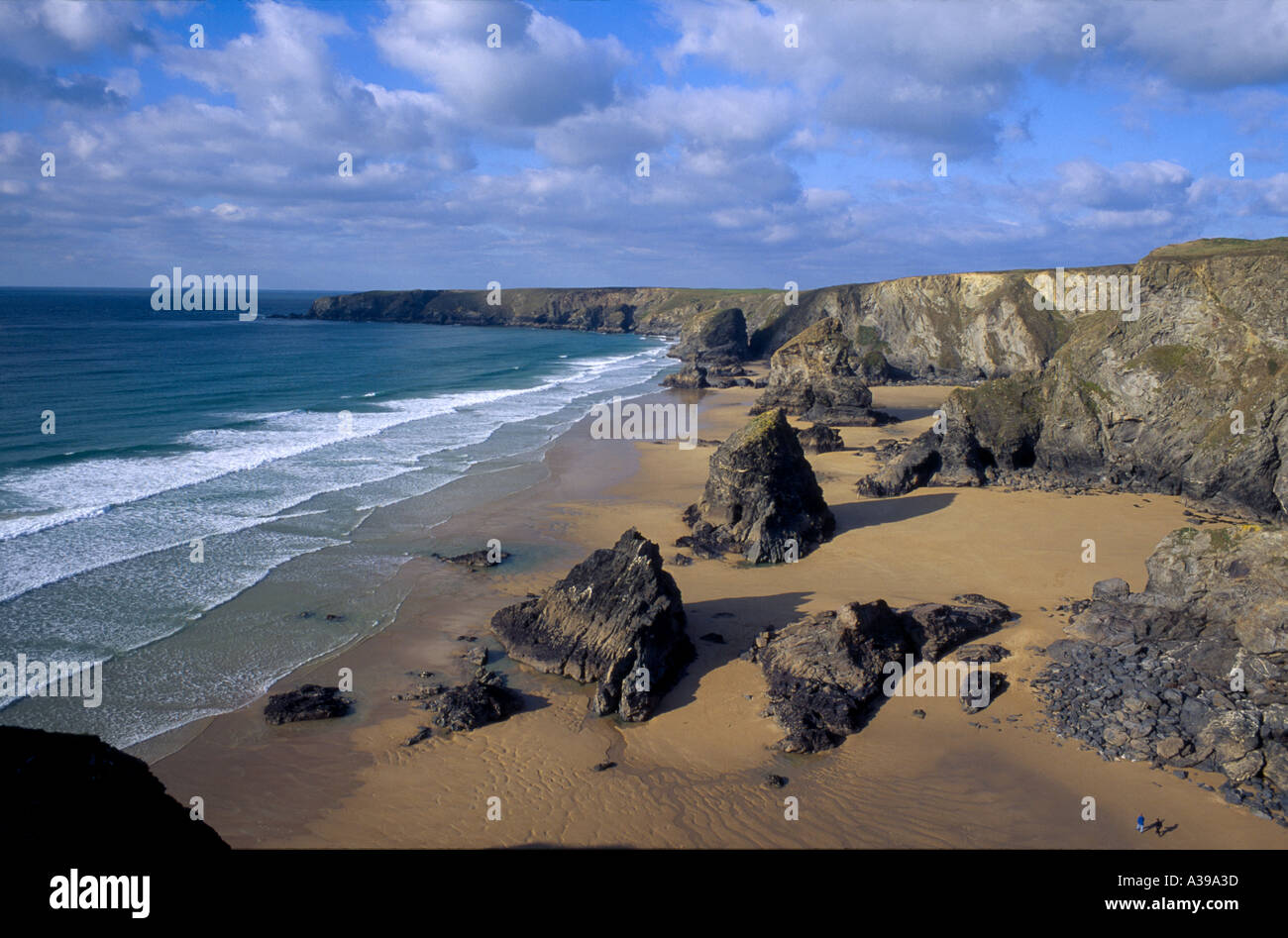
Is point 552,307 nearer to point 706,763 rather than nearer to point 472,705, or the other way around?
point 472,705

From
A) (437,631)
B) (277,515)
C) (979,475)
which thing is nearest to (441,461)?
(277,515)

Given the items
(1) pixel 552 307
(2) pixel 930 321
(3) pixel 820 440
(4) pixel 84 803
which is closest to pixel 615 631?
(4) pixel 84 803

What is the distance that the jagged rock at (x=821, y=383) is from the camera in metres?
44.6

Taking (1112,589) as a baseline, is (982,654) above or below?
below

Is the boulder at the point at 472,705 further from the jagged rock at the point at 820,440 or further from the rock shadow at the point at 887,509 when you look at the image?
the jagged rock at the point at 820,440

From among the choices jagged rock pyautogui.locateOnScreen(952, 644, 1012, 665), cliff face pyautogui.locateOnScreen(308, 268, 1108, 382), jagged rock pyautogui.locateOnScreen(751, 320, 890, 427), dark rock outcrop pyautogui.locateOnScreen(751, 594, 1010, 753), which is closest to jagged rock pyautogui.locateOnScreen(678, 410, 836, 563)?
dark rock outcrop pyautogui.locateOnScreen(751, 594, 1010, 753)

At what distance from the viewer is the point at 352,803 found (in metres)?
11.7

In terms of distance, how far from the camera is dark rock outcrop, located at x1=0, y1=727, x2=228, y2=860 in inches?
157

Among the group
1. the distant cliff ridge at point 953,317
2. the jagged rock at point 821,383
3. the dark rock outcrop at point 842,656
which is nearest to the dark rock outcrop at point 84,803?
the dark rock outcrop at point 842,656

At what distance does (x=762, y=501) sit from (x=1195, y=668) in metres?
11.2

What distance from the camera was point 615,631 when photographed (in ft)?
49.9

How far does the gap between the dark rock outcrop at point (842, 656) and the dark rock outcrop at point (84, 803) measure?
34.2 feet

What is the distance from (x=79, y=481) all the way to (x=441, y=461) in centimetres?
1352
